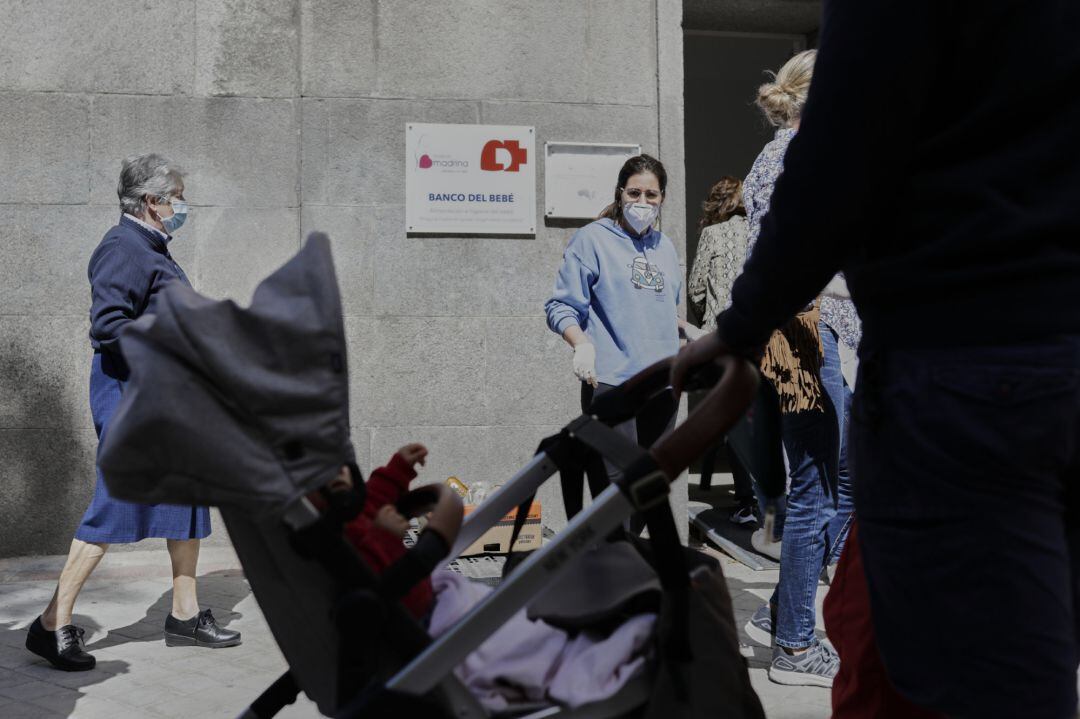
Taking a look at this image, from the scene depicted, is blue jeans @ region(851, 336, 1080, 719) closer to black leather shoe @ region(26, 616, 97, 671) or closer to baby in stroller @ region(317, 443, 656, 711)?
baby in stroller @ region(317, 443, 656, 711)

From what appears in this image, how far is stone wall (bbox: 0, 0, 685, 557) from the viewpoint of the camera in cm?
684

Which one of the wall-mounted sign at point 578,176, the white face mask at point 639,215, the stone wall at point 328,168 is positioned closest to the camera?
the white face mask at point 639,215

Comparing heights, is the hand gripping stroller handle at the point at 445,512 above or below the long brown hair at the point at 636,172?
below

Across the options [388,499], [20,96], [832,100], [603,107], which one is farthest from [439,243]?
[832,100]

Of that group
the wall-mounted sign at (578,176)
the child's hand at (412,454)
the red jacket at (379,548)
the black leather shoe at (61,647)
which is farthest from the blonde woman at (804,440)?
the wall-mounted sign at (578,176)

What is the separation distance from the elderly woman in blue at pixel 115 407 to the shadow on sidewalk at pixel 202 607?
23 centimetres

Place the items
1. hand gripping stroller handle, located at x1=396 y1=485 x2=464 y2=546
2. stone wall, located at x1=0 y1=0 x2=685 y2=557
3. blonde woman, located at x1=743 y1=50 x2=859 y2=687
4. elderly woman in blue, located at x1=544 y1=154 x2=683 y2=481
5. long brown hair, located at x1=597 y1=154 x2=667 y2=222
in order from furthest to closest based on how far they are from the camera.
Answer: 1. stone wall, located at x1=0 y1=0 x2=685 y2=557
2. long brown hair, located at x1=597 y1=154 x2=667 y2=222
3. elderly woman in blue, located at x1=544 y1=154 x2=683 y2=481
4. blonde woman, located at x1=743 y1=50 x2=859 y2=687
5. hand gripping stroller handle, located at x1=396 y1=485 x2=464 y2=546

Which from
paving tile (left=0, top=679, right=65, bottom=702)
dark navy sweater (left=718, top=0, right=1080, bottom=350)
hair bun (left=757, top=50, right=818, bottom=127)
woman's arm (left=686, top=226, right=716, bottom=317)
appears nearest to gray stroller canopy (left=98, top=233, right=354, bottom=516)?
dark navy sweater (left=718, top=0, right=1080, bottom=350)

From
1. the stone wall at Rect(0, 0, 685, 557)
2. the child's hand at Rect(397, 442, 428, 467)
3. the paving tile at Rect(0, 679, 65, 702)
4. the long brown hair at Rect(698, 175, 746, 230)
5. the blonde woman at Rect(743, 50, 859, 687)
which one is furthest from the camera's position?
the long brown hair at Rect(698, 175, 746, 230)

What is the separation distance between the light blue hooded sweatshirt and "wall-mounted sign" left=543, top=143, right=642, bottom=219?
1.59 m

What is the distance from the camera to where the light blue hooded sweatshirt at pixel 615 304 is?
5.48 metres

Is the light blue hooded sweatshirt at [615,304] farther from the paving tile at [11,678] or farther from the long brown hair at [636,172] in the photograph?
the paving tile at [11,678]

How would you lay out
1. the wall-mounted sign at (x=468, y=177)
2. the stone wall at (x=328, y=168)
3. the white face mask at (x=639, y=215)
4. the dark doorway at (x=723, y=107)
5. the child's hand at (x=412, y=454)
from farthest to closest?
the dark doorway at (x=723, y=107) < the wall-mounted sign at (x=468, y=177) < the stone wall at (x=328, y=168) < the white face mask at (x=639, y=215) < the child's hand at (x=412, y=454)

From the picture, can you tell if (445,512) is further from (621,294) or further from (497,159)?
(497,159)
